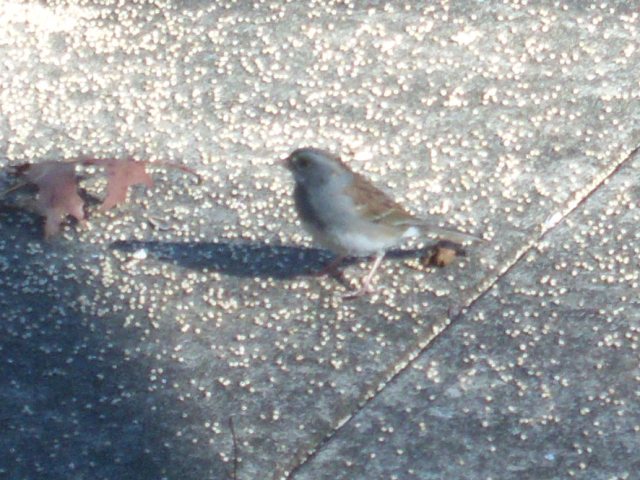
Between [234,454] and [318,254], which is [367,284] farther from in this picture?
[234,454]

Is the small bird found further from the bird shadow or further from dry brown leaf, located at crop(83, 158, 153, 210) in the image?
dry brown leaf, located at crop(83, 158, 153, 210)

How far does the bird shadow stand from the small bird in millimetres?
108

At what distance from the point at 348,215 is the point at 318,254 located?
10.4 inches

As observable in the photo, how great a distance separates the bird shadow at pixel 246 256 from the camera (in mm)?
4539

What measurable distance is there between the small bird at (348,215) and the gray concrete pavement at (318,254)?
13cm

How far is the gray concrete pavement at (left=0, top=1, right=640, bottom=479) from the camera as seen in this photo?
3.76 metres

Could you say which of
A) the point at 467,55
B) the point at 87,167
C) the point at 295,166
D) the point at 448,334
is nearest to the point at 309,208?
the point at 295,166

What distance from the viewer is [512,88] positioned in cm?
537

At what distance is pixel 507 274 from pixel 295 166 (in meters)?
0.91

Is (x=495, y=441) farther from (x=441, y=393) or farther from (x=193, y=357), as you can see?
(x=193, y=357)

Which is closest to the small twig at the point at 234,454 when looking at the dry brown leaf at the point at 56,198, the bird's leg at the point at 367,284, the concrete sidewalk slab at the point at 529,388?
the concrete sidewalk slab at the point at 529,388

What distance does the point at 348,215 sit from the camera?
4469mm

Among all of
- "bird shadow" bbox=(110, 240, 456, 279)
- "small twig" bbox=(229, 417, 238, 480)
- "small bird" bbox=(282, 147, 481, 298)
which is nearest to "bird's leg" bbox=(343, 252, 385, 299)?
"small bird" bbox=(282, 147, 481, 298)

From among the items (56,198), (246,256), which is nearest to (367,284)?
(246,256)
